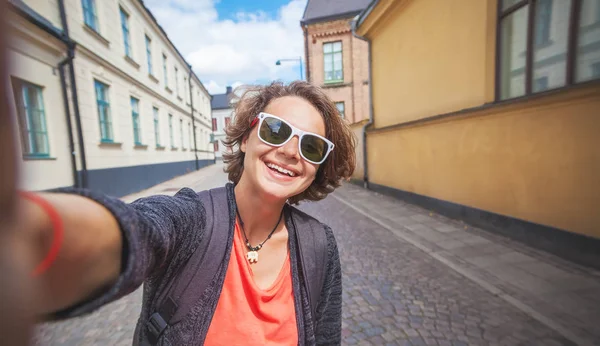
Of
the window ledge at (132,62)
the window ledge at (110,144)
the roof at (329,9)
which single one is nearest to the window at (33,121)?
the window ledge at (110,144)

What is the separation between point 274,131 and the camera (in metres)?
1.50

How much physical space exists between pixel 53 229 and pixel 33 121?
815 cm

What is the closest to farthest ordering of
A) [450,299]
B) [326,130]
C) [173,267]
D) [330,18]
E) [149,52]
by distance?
[173,267]
[326,130]
[450,299]
[149,52]
[330,18]

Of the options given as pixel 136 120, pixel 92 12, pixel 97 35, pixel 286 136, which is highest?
pixel 92 12

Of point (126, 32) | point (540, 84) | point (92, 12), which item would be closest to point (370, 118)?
point (540, 84)

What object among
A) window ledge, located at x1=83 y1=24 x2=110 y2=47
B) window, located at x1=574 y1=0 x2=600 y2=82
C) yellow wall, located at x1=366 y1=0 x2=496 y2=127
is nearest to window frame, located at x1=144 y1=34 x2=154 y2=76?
window ledge, located at x1=83 y1=24 x2=110 y2=47

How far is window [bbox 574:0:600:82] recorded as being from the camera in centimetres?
352

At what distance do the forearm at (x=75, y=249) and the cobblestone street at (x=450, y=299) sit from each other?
1.28 metres

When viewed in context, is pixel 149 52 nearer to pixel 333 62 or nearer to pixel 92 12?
pixel 92 12

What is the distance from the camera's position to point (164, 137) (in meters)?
15.0

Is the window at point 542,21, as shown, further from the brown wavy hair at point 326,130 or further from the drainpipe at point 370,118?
the drainpipe at point 370,118

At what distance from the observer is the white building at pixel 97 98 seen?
6484mm

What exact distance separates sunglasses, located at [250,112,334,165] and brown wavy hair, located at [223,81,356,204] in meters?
0.15

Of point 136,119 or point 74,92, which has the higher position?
point 74,92
